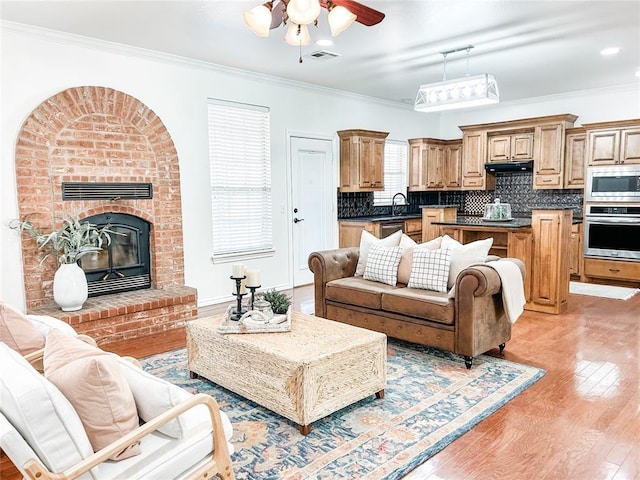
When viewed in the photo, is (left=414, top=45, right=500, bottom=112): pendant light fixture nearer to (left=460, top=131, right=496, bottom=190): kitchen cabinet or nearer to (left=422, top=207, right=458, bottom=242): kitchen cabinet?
(left=422, top=207, right=458, bottom=242): kitchen cabinet

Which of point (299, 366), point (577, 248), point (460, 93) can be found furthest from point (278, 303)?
point (577, 248)

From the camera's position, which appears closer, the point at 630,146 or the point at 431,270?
the point at 431,270

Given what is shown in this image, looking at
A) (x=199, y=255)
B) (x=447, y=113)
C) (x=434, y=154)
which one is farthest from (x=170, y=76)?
(x=447, y=113)

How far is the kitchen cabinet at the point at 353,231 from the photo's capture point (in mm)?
6941

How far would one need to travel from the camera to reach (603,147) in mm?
6496

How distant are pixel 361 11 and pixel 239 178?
3.22 metres

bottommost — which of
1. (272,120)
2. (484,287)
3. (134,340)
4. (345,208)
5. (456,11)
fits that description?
(134,340)

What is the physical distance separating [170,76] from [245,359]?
11.5ft

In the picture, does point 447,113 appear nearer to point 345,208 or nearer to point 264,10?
point 345,208

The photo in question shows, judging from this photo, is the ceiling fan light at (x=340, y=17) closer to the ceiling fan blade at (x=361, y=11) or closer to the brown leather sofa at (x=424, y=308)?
the ceiling fan blade at (x=361, y=11)

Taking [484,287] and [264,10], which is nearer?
[264,10]

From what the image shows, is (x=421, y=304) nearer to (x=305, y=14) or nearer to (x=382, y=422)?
(x=382, y=422)

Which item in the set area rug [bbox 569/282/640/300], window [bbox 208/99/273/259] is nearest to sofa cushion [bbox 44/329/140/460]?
window [bbox 208/99/273/259]

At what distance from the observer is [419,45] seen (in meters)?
4.64
